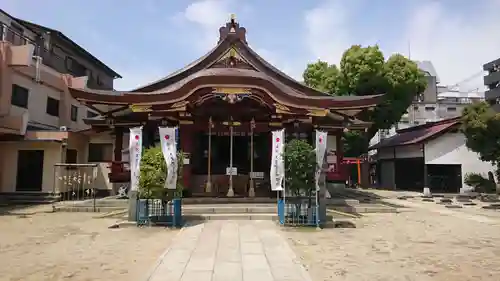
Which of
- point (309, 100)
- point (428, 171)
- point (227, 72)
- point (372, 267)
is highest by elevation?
point (227, 72)

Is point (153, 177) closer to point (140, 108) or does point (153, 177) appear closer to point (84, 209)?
point (140, 108)

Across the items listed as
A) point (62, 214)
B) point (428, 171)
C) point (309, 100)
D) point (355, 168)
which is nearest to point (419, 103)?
point (355, 168)

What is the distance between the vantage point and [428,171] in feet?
90.4

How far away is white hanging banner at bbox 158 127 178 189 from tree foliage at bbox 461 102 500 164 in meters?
16.4

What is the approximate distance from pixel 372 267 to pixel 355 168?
30.0 meters

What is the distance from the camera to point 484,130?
62.6ft

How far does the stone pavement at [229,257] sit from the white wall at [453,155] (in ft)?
64.9

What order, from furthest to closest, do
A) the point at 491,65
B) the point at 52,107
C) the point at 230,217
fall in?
the point at 491,65, the point at 52,107, the point at 230,217

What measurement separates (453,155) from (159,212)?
22802 millimetres

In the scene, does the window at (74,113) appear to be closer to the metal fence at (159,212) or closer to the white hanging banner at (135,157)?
the white hanging banner at (135,157)

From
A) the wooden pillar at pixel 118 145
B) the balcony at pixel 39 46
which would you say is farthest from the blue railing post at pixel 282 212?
the balcony at pixel 39 46

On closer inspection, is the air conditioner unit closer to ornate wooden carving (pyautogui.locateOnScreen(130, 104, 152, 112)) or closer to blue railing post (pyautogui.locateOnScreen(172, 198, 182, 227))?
ornate wooden carving (pyautogui.locateOnScreen(130, 104, 152, 112))

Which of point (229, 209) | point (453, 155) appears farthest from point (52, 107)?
point (453, 155)

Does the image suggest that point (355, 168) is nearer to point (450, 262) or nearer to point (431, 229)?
point (431, 229)
